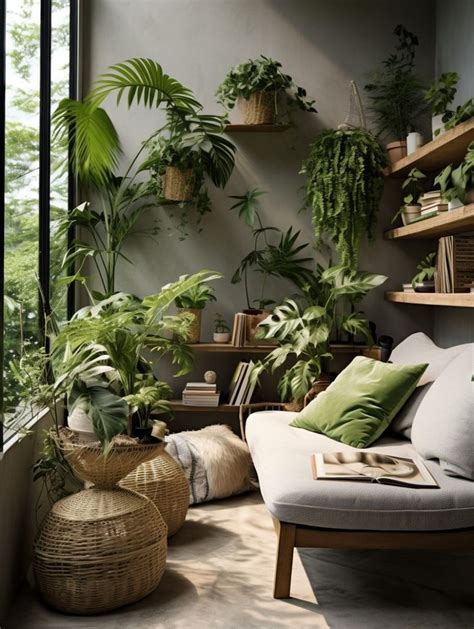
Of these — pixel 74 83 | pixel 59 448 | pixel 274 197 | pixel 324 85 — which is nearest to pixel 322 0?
pixel 324 85

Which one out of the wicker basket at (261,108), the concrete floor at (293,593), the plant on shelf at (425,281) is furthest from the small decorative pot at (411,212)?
the concrete floor at (293,593)

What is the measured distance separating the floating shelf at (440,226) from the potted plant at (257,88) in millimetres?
974

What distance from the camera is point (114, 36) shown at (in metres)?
4.41

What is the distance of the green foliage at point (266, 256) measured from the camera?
14.3ft

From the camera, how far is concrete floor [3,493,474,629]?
2.38 metres

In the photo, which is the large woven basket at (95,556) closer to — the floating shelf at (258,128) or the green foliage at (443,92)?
the floating shelf at (258,128)

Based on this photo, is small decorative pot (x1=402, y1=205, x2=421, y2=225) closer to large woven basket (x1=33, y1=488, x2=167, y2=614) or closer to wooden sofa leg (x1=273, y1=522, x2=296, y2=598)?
wooden sofa leg (x1=273, y1=522, x2=296, y2=598)

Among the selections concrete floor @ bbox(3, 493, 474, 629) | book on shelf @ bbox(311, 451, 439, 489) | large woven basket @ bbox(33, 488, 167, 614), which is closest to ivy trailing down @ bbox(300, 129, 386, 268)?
book on shelf @ bbox(311, 451, 439, 489)

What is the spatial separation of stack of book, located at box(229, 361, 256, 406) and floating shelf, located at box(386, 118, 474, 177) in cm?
151

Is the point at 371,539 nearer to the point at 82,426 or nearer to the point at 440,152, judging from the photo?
the point at 82,426

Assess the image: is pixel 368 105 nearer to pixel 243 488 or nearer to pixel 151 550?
pixel 243 488

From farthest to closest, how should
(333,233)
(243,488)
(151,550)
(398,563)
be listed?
(333,233) → (243,488) → (398,563) → (151,550)

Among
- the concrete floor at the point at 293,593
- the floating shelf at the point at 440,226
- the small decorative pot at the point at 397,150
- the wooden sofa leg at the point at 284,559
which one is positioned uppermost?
the small decorative pot at the point at 397,150

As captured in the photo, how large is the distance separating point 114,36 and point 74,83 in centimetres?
43
